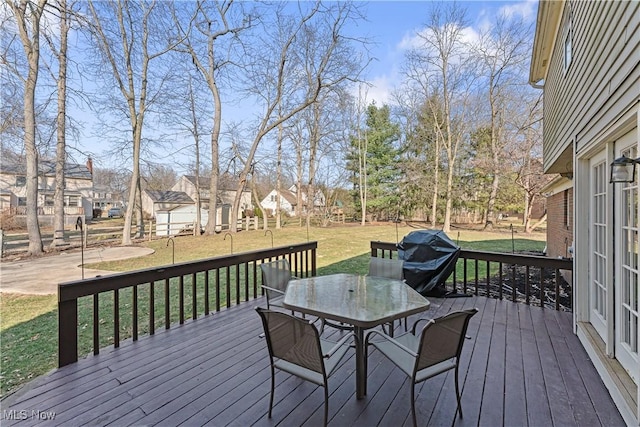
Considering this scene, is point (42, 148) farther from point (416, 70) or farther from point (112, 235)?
point (416, 70)

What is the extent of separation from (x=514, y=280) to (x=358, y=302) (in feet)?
10.2

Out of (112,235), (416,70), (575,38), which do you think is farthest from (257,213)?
(575,38)

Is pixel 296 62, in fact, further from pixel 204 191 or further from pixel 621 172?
pixel 204 191

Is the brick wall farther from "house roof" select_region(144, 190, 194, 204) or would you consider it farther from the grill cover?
"house roof" select_region(144, 190, 194, 204)

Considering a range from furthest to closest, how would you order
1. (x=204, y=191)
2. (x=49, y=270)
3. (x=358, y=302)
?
(x=204, y=191) → (x=49, y=270) → (x=358, y=302)

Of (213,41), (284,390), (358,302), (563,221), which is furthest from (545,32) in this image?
(213,41)

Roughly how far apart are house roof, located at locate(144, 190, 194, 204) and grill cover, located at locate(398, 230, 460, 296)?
2382 cm

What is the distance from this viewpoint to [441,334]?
180 cm

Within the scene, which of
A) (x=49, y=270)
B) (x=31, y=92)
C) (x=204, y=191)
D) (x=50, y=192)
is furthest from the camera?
(x=204, y=191)

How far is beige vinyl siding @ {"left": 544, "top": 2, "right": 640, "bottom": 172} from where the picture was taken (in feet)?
6.12

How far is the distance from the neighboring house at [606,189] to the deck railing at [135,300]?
3.52 meters

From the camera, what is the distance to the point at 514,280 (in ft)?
14.3

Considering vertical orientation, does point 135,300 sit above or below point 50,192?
below

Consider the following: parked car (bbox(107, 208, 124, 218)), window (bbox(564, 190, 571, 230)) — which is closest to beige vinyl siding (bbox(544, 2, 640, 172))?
window (bbox(564, 190, 571, 230))
